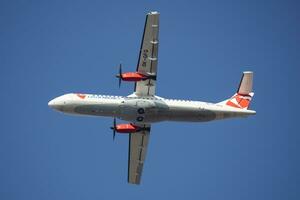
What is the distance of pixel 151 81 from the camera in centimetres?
4206

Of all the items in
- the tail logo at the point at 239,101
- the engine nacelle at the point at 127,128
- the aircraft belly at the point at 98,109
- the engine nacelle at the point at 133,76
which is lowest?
the engine nacelle at the point at 127,128

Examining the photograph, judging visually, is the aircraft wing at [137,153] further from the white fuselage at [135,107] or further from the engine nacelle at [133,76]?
the engine nacelle at [133,76]

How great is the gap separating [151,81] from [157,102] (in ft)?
6.66

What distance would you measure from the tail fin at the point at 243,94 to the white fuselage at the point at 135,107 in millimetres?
3703

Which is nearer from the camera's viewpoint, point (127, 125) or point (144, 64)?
point (144, 64)

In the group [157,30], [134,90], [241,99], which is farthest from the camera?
[241,99]

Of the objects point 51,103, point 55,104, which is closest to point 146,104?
point 55,104

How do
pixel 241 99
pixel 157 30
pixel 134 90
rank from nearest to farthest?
pixel 157 30 → pixel 134 90 → pixel 241 99

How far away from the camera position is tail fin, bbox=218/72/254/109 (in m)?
44.8

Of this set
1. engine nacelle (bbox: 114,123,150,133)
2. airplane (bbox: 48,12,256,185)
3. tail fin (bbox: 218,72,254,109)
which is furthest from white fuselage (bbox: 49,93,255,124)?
tail fin (bbox: 218,72,254,109)

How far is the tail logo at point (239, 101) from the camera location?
4458cm

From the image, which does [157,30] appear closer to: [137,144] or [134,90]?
[134,90]

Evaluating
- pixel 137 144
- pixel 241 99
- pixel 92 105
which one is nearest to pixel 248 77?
pixel 241 99

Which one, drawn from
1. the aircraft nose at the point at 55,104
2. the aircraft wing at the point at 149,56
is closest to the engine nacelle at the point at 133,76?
the aircraft wing at the point at 149,56
